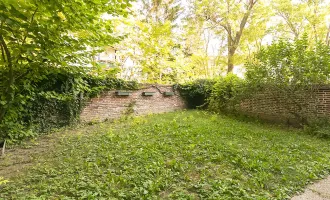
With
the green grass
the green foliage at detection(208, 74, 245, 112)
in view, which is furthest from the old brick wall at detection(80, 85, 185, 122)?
the green grass

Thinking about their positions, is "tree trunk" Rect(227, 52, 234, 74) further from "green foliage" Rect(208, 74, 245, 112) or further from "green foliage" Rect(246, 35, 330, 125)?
"green foliage" Rect(246, 35, 330, 125)

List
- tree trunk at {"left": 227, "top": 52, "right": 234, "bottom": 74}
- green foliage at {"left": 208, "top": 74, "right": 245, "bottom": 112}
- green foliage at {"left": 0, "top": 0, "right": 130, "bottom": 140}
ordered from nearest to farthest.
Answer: green foliage at {"left": 0, "top": 0, "right": 130, "bottom": 140} < green foliage at {"left": 208, "top": 74, "right": 245, "bottom": 112} < tree trunk at {"left": 227, "top": 52, "right": 234, "bottom": 74}

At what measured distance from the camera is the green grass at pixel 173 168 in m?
2.43

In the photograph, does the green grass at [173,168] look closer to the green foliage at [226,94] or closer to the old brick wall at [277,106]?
the old brick wall at [277,106]

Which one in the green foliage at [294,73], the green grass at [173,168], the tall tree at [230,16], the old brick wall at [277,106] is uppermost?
the tall tree at [230,16]

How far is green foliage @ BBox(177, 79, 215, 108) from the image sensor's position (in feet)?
33.5

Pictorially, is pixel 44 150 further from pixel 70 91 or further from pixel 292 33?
pixel 292 33

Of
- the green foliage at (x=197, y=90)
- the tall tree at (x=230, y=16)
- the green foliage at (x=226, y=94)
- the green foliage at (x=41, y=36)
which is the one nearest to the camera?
the green foliage at (x=41, y=36)

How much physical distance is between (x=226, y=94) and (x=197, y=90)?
5.84 ft

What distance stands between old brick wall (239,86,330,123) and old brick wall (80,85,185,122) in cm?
320

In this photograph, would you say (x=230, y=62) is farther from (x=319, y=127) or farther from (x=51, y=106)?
(x=51, y=106)

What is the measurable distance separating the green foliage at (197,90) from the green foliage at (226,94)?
0.58 metres

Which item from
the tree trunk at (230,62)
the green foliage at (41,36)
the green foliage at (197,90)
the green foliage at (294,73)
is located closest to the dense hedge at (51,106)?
the green foliage at (41,36)

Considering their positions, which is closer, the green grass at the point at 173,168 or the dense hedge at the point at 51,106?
the green grass at the point at 173,168
